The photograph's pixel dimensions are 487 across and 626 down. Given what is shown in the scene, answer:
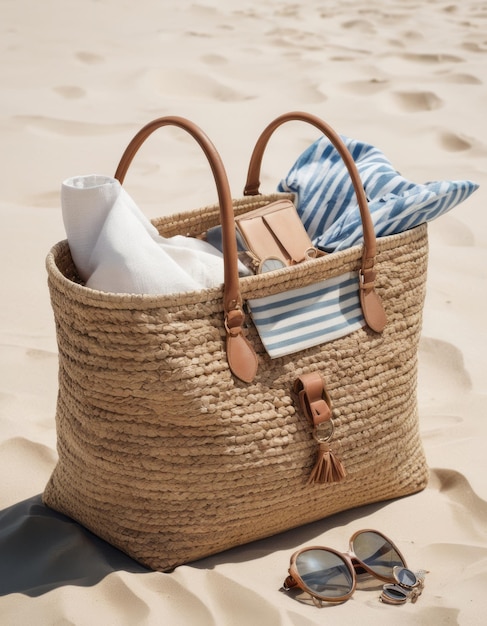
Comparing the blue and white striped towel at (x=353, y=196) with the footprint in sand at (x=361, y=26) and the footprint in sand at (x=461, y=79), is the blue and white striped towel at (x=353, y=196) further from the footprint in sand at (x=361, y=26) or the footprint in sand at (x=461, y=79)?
the footprint in sand at (x=361, y=26)

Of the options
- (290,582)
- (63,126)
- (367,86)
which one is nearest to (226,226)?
(290,582)

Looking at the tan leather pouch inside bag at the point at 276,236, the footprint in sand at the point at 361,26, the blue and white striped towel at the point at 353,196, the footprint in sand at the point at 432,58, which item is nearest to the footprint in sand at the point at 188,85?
the footprint in sand at the point at 432,58

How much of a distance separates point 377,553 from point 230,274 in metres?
0.63

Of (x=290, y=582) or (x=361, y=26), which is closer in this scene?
(x=290, y=582)

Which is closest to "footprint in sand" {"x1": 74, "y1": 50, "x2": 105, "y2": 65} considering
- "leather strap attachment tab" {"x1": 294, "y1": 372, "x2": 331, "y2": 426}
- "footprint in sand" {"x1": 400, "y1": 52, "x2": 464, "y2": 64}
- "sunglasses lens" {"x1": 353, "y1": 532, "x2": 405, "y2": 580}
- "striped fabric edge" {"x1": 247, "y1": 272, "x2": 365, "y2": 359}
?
"footprint in sand" {"x1": 400, "y1": 52, "x2": 464, "y2": 64}

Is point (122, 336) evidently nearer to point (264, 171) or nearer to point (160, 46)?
point (264, 171)

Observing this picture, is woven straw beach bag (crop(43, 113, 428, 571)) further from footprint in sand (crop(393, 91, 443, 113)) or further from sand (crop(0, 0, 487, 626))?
footprint in sand (crop(393, 91, 443, 113))

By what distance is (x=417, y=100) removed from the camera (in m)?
4.65

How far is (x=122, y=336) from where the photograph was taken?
1.55m

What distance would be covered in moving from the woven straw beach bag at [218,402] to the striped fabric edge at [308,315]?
0.02m

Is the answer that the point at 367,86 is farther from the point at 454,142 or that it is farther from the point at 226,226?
the point at 226,226

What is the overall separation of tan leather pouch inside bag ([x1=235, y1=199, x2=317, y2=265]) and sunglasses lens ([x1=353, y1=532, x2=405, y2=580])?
0.60 m

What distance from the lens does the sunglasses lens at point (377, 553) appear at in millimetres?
1694

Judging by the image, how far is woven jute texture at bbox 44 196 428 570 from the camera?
1573 mm
